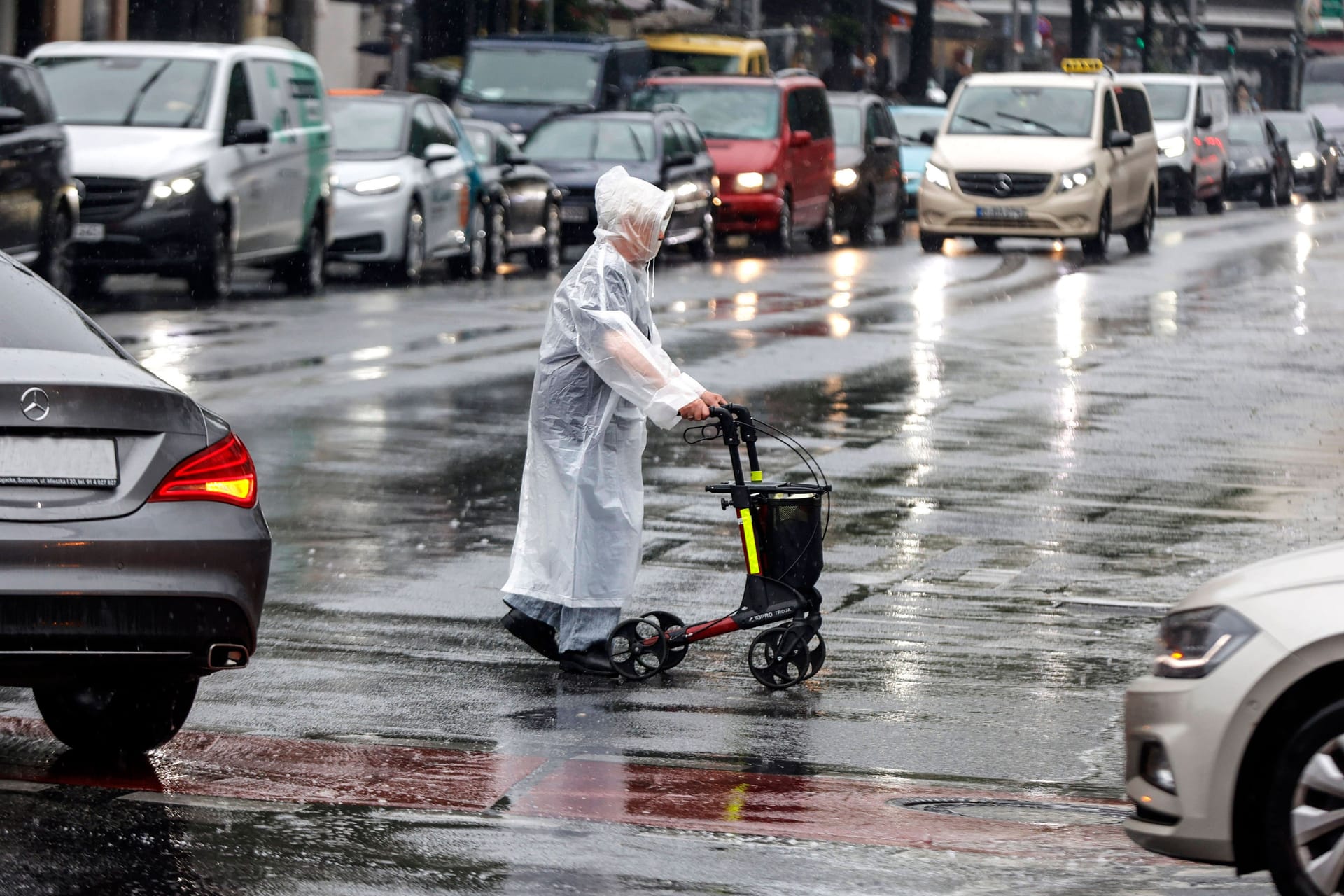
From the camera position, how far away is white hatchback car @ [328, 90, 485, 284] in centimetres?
2378

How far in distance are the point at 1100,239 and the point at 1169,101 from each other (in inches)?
450

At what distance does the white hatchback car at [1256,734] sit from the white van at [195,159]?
1548 cm

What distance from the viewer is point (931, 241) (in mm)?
31141

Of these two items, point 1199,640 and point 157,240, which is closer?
point 1199,640

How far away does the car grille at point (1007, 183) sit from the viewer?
95.8 ft

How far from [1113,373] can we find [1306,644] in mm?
12974

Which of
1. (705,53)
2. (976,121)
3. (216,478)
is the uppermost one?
(705,53)

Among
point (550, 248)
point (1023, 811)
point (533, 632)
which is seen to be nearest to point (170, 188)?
point (550, 248)

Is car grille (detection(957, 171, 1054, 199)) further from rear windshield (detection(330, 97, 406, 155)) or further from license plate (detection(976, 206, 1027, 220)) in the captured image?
rear windshield (detection(330, 97, 406, 155))

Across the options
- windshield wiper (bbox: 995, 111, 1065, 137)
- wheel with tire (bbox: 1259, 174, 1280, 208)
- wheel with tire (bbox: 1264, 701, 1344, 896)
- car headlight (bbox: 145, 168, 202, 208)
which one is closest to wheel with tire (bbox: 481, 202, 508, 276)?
car headlight (bbox: 145, 168, 202, 208)

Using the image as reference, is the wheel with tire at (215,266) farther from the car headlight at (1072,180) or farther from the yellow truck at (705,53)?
the yellow truck at (705,53)

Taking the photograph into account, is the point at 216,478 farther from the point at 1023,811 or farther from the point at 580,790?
the point at 1023,811

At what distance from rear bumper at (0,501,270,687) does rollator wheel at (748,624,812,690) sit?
2.00 meters

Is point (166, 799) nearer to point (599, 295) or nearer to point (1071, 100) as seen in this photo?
point (599, 295)
